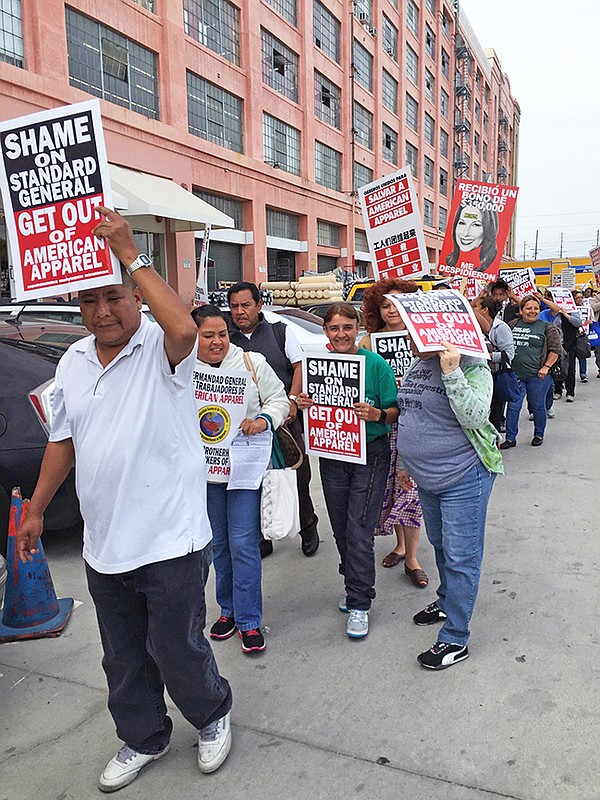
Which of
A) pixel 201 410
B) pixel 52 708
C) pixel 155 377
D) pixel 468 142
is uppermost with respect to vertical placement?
pixel 468 142

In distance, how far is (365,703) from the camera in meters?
2.96

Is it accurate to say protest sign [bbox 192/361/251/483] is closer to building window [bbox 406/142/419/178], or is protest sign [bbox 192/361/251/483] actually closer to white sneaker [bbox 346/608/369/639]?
white sneaker [bbox 346/608/369/639]

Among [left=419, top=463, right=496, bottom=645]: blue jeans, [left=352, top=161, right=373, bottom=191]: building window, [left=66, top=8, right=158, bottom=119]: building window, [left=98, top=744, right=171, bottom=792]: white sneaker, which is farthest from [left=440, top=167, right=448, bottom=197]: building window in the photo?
[left=98, top=744, right=171, bottom=792]: white sneaker

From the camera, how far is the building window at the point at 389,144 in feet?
124

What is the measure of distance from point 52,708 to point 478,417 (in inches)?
93.0

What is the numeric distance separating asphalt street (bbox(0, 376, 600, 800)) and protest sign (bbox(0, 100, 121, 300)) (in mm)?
1877

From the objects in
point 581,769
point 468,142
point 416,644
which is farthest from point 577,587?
point 468,142

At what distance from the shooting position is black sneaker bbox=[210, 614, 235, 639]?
359cm

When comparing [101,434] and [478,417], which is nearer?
[101,434]

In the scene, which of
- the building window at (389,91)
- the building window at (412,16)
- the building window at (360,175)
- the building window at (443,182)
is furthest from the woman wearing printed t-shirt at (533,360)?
the building window at (443,182)

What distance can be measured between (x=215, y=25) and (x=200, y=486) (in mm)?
23084

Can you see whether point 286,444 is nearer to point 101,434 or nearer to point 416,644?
point 416,644

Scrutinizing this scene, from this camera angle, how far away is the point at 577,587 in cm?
409

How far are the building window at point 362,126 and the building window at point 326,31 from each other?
296 centimetres
